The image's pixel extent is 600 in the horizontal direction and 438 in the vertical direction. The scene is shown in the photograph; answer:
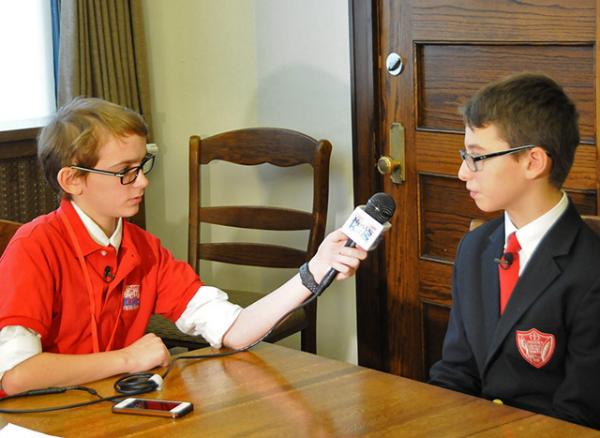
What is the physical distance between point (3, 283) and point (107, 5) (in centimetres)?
192

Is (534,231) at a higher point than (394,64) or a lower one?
lower

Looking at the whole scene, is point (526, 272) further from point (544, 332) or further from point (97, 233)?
point (97, 233)

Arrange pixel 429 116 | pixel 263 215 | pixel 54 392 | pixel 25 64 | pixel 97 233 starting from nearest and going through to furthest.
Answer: pixel 54 392, pixel 97 233, pixel 429 116, pixel 263 215, pixel 25 64

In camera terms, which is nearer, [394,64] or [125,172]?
[125,172]

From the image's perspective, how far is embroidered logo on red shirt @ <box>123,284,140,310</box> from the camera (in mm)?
2178

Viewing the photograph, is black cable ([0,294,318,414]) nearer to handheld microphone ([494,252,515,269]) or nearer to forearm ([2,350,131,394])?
forearm ([2,350,131,394])

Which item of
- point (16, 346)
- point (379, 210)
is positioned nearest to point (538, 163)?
point (379, 210)

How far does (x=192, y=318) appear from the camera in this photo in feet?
7.23

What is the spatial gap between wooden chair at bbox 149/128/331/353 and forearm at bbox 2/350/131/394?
4.02 feet

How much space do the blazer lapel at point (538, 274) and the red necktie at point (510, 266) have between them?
0.05 meters

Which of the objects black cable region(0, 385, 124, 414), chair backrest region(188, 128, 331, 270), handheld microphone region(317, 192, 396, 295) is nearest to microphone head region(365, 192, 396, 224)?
handheld microphone region(317, 192, 396, 295)

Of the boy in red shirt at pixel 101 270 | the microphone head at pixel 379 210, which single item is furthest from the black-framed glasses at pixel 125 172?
the microphone head at pixel 379 210

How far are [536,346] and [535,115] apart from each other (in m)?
0.47

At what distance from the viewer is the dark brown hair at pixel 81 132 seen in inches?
84.0
